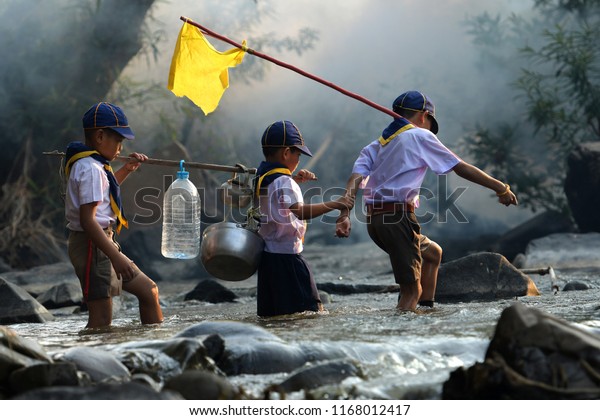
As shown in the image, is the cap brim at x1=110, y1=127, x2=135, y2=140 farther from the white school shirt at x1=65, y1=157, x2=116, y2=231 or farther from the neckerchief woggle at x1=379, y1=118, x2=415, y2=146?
the neckerchief woggle at x1=379, y1=118, x2=415, y2=146

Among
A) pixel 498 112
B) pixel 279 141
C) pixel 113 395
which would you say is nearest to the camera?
pixel 113 395

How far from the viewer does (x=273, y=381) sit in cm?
450

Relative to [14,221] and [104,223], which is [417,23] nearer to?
[14,221]

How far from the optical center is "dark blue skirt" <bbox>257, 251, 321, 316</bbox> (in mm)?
6457

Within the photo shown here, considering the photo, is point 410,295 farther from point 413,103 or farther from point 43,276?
point 43,276

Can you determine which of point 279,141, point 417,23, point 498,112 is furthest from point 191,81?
point 417,23

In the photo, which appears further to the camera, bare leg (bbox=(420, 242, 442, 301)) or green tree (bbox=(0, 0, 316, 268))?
green tree (bbox=(0, 0, 316, 268))

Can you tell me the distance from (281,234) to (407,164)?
0.94 metres

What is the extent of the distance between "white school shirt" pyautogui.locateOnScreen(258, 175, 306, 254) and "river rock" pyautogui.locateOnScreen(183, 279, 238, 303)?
326 cm

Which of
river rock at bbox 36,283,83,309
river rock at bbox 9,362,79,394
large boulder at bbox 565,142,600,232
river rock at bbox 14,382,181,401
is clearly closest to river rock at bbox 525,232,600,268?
large boulder at bbox 565,142,600,232

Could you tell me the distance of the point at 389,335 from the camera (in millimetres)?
5289

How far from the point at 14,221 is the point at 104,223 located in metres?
7.59

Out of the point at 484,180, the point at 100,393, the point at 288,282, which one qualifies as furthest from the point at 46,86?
the point at 100,393

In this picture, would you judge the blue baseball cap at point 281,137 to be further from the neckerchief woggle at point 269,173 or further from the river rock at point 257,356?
the river rock at point 257,356
